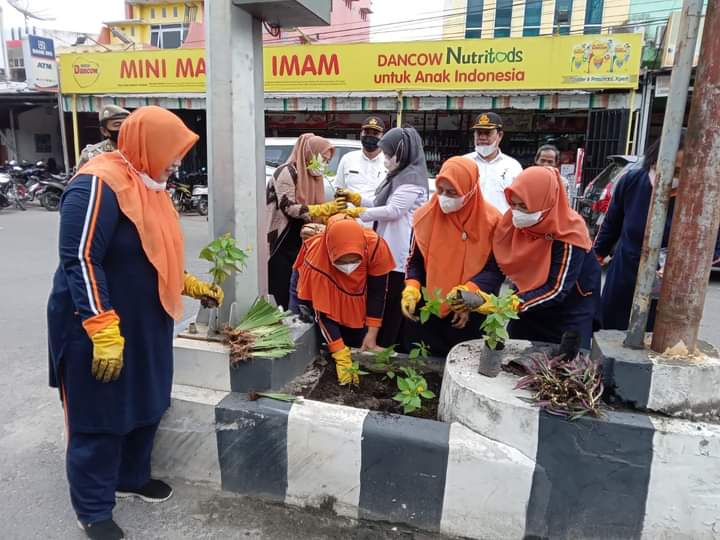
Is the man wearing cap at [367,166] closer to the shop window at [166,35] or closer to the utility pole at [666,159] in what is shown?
the utility pole at [666,159]

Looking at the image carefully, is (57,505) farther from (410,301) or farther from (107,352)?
(410,301)

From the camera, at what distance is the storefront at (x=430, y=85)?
371 inches

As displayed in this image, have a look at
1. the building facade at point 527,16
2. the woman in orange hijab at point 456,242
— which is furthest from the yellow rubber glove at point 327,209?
the building facade at point 527,16

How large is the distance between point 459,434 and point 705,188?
1.21 metres

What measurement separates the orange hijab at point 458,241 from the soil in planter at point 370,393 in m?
0.43

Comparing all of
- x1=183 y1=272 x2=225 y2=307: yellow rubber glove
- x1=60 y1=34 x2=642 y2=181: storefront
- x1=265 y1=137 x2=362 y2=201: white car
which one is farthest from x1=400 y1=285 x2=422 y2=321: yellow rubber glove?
x1=60 y1=34 x2=642 y2=181: storefront

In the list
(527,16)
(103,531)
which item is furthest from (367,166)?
(527,16)

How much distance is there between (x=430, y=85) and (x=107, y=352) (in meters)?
9.62

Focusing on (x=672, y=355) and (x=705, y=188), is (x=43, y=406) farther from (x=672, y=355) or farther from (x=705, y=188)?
(x=705, y=188)

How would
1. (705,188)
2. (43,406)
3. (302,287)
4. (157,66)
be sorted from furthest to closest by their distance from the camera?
(157,66)
(43,406)
(302,287)
(705,188)

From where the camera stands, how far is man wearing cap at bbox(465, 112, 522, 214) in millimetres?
3922

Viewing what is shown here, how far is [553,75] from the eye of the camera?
956cm

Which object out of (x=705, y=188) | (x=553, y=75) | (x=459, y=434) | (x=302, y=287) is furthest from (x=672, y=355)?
(x=553, y=75)

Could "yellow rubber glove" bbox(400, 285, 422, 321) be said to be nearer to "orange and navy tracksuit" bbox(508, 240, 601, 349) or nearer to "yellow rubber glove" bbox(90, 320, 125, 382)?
"orange and navy tracksuit" bbox(508, 240, 601, 349)
